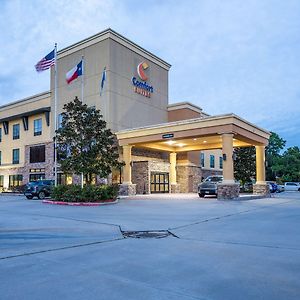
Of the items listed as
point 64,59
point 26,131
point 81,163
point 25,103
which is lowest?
point 81,163

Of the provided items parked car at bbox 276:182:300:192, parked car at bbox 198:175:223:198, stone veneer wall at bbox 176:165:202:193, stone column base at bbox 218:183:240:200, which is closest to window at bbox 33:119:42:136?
stone veneer wall at bbox 176:165:202:193

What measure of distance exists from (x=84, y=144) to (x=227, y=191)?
9876mm

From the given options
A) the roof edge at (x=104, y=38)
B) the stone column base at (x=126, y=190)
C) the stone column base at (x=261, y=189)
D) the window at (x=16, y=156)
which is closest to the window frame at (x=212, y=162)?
the roof edge at (x=104, y=38)

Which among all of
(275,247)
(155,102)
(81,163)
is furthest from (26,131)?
(275,247)

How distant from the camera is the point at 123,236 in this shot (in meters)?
9.41

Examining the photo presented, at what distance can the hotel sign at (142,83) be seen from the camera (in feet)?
111

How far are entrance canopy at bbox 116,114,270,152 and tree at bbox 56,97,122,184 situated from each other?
5377mm

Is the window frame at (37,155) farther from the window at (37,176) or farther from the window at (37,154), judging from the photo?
the window at (37,176)

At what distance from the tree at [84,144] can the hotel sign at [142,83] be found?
36.8 ft

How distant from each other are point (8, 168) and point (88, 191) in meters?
25.2

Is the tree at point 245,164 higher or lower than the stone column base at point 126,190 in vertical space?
higher

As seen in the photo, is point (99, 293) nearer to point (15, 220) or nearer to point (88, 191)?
point (15, 220)

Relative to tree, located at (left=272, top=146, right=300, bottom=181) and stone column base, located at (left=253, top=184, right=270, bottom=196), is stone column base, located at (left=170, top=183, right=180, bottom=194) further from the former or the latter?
tree, located at (left=272, top=146, right=300, bottom=181)

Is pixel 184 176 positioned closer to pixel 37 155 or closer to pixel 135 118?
pixel 135 118
